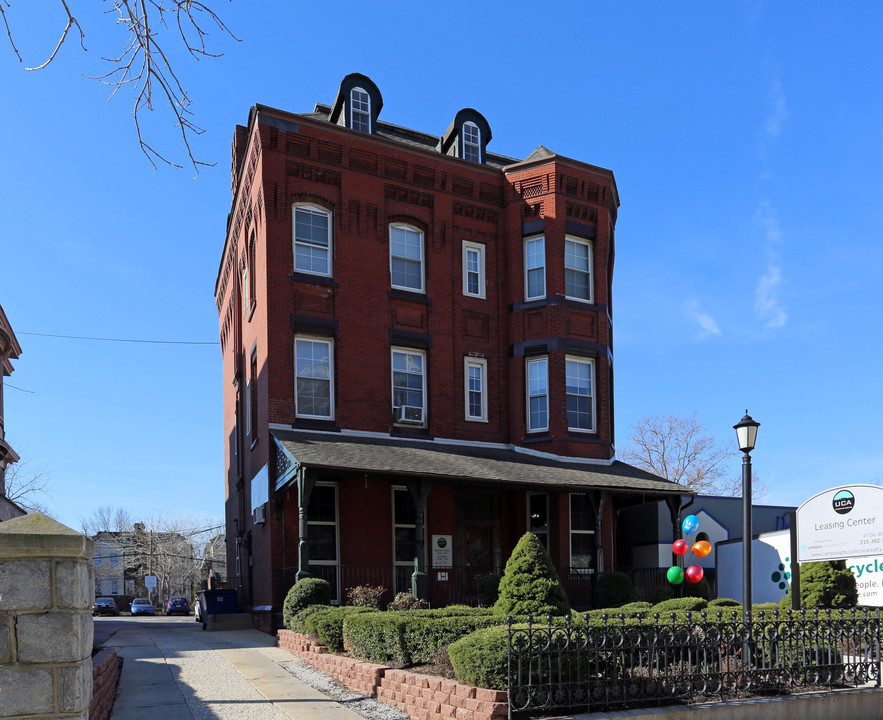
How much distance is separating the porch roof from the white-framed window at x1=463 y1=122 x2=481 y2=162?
356 inches

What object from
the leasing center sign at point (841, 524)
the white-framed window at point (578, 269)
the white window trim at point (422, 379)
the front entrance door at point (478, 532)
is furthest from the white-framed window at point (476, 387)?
the leasing center sign at point (841, 524)

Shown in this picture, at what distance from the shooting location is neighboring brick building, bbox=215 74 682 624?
63.8ft

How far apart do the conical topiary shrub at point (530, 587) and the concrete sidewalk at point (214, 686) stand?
2500 mm

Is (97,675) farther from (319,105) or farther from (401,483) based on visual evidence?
(319,105)

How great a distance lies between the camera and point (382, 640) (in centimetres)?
1072

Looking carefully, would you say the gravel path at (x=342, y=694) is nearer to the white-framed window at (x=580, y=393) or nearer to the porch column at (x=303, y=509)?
the porch column at (x=303, y=509)

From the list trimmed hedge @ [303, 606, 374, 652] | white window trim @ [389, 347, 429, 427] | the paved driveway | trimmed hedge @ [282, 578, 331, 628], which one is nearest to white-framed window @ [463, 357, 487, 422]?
white window trim @ [389, 347, 429, 427]

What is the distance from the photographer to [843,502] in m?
11.8

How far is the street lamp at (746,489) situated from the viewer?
35.7 feet

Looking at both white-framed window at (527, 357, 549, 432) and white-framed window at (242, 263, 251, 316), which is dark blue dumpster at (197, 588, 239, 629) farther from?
white-framed window at (527, 357, 549, 432)

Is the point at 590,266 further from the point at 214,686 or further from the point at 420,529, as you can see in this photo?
the point at 214,686

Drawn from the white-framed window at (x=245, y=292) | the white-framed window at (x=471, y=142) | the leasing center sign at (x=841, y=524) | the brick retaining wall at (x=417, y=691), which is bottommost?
the brick retaining wall at (x=417, y=691)

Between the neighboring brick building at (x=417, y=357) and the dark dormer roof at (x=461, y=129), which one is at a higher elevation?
the dark dormer roof at (x=461, y=129)

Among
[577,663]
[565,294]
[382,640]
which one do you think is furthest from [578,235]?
[577,663]
